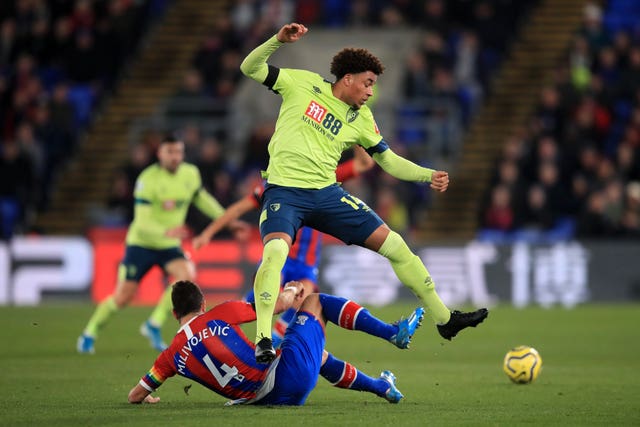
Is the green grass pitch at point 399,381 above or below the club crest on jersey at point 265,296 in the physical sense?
below

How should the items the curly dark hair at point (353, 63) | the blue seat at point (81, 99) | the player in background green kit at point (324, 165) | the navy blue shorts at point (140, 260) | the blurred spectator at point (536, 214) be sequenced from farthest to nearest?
the blue seat at point (81, 99), the blurred spectator at point (536, 214), the navy blue shorts at point (140, 260), the curly dark hair at point (353, 63), the player in background green kit at point (324, 165)

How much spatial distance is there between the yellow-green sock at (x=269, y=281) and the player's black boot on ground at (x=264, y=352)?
30 cm

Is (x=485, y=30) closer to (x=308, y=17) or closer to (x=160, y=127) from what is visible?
(x=308, y=17)

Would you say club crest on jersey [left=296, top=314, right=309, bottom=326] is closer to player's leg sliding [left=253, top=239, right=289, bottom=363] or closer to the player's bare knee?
the player's bare knee

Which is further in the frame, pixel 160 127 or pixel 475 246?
pixel 160 127

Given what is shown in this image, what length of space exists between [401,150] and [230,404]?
50.3ft

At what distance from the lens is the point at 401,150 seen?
24.8 m

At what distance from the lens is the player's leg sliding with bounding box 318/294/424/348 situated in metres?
9.73

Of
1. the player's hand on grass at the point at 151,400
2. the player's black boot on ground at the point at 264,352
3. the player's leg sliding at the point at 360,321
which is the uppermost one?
the player's leg sliding at the point at 360,321

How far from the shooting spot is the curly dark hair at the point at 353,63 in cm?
1048

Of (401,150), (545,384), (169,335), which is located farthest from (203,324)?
(401,150)

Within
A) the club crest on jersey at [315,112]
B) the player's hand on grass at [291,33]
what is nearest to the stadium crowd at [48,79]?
the club crest on jersey at [315,112]

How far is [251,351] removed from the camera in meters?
9.33

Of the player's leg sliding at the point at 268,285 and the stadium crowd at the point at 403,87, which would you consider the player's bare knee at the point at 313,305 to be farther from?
the stadium crowd at the point at 403,87
